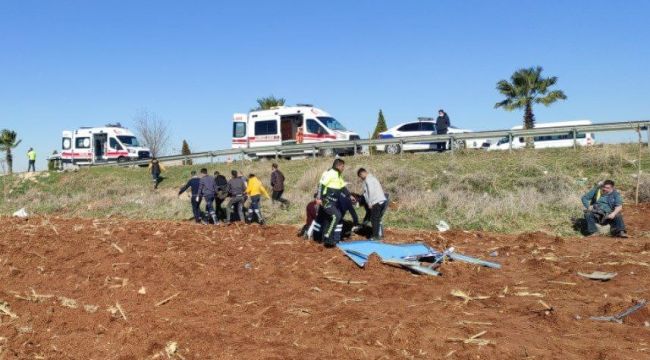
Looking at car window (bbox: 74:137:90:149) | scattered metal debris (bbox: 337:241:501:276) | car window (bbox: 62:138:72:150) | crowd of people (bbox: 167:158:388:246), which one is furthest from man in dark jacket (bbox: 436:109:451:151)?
car window (bbox: 62:138:72:150)

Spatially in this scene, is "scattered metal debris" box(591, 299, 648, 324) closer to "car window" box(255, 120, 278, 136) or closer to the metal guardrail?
the metal guardrail

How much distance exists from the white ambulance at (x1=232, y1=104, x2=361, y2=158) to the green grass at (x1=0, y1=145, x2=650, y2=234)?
7.08 feet

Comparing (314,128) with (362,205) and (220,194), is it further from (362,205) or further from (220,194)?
(362,205)

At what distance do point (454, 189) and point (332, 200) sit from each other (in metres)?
6.79

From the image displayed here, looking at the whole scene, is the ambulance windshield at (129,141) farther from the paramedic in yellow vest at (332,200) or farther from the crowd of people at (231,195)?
the paramedic in yellow vest at (332,200)

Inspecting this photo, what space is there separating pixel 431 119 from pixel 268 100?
24378 mm

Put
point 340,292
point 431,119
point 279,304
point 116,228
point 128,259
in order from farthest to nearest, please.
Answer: point 431,119
point 116,228
point 128,259
point 340,292
point 279,304

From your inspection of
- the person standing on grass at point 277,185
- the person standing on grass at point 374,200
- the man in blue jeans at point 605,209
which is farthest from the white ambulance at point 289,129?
the man in blue jeans at point 605,209

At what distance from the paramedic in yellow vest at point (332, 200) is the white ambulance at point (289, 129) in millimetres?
13987

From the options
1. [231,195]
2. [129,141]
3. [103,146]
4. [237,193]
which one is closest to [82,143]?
[103,146]

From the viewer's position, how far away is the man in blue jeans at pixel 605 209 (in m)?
12.5

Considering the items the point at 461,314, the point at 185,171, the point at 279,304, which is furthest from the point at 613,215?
the point at 185,171

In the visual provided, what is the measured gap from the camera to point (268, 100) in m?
49.3

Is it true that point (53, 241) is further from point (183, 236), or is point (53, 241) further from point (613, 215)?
point (613, 215)
